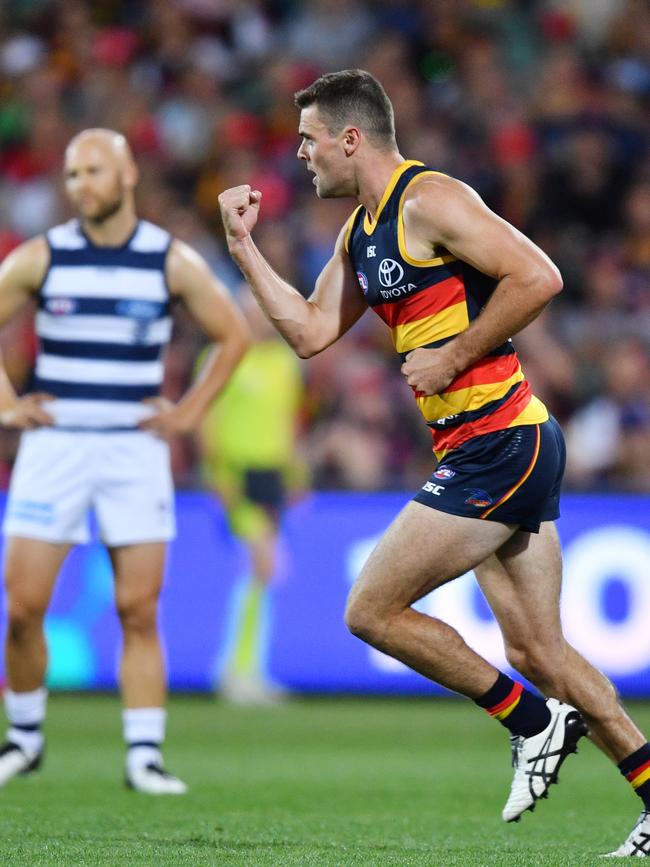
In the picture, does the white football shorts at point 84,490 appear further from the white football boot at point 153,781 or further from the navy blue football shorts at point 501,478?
the navy blue football shorts at point 501,478

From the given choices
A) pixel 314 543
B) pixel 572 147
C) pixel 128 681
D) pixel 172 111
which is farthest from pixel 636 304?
pixel 128 681

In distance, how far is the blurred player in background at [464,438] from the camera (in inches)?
204

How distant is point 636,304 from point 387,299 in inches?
304

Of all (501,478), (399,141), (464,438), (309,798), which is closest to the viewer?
(501,478)

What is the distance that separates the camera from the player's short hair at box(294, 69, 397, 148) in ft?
18.0

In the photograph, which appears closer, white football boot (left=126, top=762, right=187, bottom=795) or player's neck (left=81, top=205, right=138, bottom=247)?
white football boot (left=126, top=762, right=187, bottom=795)

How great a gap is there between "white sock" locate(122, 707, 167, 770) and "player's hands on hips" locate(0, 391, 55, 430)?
127 cm

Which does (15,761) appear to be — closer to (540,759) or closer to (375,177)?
(540,759)

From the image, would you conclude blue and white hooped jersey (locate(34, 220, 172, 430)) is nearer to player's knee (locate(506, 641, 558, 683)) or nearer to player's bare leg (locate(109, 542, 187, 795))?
player's bare leg (locate(109, 542, 187, 795))

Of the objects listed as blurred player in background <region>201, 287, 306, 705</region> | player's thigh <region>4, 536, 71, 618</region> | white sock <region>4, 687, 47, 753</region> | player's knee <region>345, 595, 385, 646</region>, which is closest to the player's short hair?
player's knee <region>345, 595, 385, 646</region>

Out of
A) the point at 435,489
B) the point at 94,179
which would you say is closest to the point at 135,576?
the point at 94,179

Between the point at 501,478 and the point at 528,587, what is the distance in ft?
1.42

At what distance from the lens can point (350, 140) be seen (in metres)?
5.49

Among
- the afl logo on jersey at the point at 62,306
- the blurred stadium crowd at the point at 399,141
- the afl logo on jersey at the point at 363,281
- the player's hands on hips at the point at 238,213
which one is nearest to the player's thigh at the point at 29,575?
the afl logo on jersey at the point at 62,306
